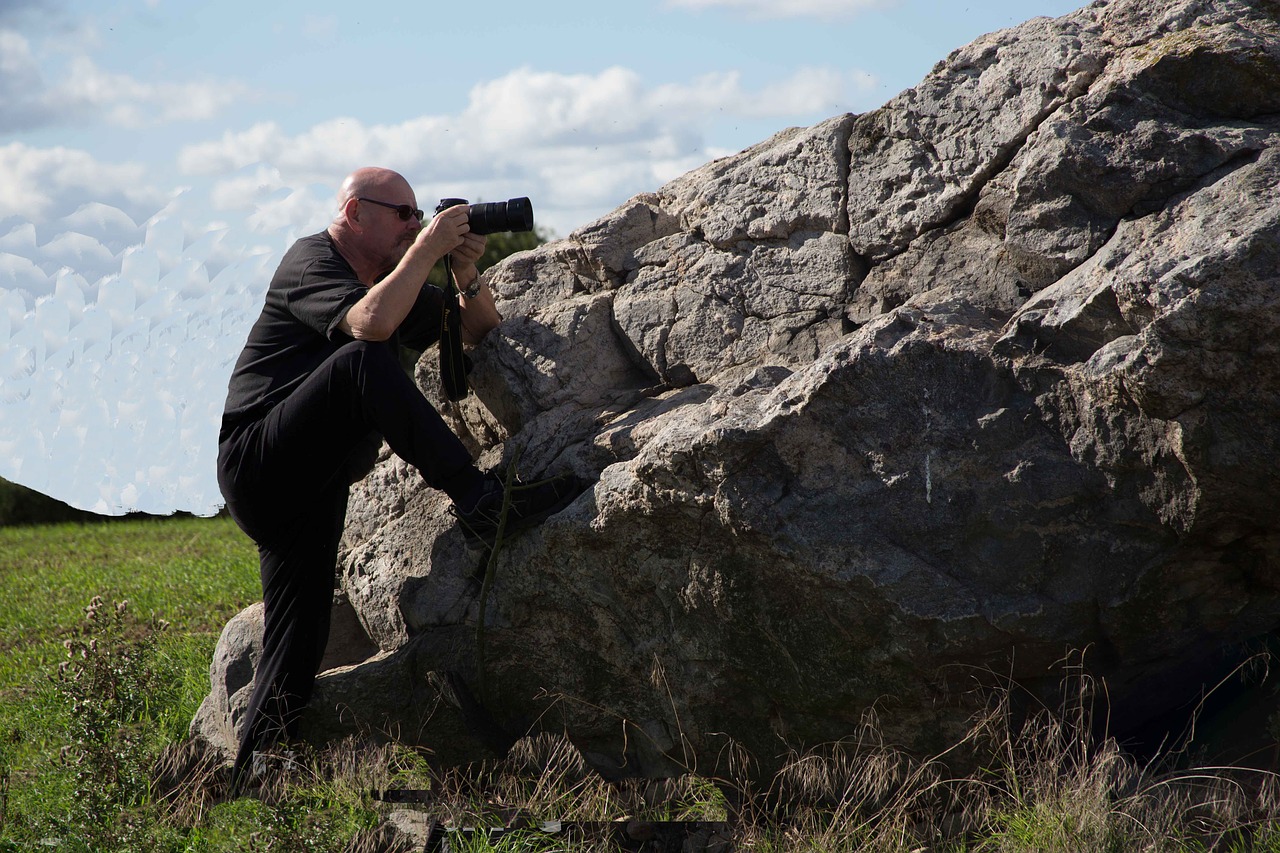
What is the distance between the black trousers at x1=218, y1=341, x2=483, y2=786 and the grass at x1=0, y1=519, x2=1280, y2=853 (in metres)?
0.38

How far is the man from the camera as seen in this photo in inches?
155

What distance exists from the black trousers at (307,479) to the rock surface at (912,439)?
0.23 m

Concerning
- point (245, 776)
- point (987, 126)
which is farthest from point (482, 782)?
point (987, 126)

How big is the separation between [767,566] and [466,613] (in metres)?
1.41

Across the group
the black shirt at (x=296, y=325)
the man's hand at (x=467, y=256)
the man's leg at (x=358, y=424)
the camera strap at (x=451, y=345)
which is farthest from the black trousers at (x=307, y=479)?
the man's hand at (x=467, y=256)

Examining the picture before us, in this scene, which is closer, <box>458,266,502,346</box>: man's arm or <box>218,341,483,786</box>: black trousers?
<box>218,341,483,786</box>: black trousers

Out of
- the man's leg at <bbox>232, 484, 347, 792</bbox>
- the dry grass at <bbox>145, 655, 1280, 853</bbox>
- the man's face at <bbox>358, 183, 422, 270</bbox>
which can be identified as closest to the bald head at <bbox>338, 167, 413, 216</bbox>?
the man's face at <bbox>358, 183, 422, 270</bbox>

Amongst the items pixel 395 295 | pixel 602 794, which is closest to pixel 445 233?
pixel 395 295

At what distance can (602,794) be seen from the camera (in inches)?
151

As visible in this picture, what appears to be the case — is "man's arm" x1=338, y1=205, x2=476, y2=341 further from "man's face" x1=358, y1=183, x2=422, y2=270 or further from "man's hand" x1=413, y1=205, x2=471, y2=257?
"man's face" x1=358, y1=183, x2=422, y2=270

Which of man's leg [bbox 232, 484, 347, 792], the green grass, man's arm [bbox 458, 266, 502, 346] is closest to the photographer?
man's leg [bbox 232, 484, 347, 792]

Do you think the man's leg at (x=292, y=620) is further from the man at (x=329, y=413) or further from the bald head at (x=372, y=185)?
the bald head at (x=372, y=185)

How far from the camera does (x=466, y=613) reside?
14.0 feet

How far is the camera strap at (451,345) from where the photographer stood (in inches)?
169
